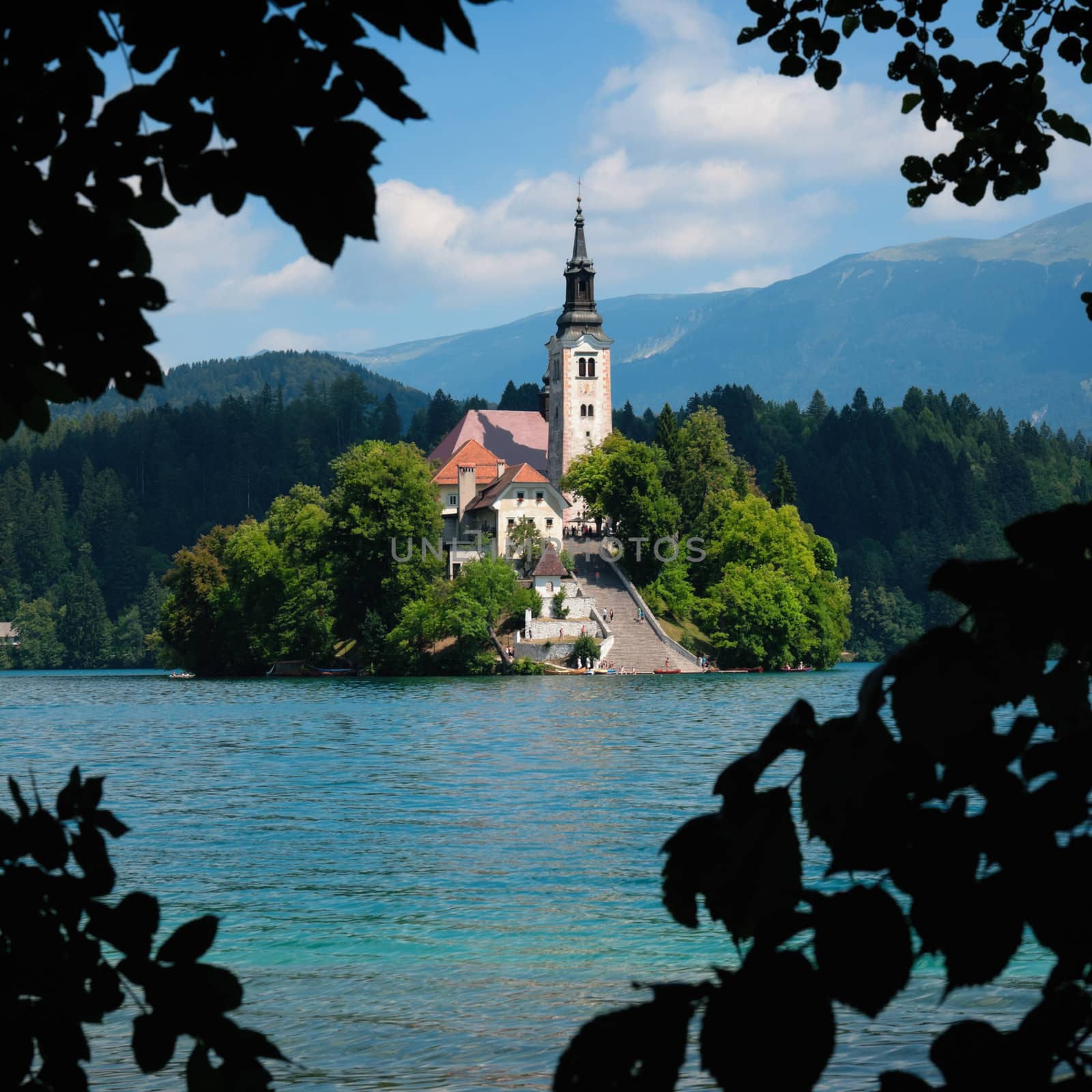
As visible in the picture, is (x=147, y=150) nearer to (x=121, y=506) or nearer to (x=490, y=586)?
(x=490, y=586)

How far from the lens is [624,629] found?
82.4 m

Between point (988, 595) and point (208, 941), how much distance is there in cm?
150

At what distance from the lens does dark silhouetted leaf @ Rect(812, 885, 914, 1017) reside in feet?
6.41

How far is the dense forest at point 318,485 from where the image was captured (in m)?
146

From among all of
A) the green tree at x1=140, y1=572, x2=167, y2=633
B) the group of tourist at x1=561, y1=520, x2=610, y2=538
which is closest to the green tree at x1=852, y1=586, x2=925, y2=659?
the group of tourist at x1=561, y1=520, x2=610, y2=538

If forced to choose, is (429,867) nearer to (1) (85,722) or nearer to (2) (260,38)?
(2) (260,38)

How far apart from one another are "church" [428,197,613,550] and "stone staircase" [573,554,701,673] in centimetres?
468

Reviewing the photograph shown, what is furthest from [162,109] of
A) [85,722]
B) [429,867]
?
[85,722]

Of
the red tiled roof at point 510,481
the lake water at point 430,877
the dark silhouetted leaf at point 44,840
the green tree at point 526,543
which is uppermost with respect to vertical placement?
the red tiled roof at point 510,481

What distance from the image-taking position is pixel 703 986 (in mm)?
2041

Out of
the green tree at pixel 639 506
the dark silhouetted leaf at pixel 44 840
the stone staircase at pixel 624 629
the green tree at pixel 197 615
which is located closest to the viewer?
the dark silhouetted leaf at pixel 44 840

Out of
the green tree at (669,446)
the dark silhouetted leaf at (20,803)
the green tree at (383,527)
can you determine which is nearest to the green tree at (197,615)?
the green tree at (383,527)

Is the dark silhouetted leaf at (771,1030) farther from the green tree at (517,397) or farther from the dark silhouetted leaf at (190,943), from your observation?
the green tree at (517,397)

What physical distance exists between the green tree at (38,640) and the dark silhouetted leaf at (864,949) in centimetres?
14219
